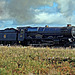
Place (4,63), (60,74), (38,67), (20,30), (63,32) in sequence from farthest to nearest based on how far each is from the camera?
(20,30) → (63,32) → (4,63) → (38,67) → (60,74)

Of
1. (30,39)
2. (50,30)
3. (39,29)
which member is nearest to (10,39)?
(30,39)

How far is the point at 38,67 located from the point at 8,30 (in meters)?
19.8

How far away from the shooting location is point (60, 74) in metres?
6.31

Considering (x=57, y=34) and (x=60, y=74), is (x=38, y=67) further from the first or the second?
(x=57, y=34)

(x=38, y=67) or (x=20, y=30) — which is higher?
(x=20, y=30)

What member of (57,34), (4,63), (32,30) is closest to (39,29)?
(32,30)

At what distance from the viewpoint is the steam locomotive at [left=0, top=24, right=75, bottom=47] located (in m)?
22.2

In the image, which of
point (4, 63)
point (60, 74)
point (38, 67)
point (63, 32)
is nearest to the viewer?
point (60, 74)

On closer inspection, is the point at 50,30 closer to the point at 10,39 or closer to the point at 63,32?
the point at 63,32

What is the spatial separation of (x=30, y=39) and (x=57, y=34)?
4812 mm

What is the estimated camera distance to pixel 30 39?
23953mm

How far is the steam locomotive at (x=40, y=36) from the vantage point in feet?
72.9

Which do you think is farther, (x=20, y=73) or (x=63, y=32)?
(x=63, y=32)

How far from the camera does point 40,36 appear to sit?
77.0ft
